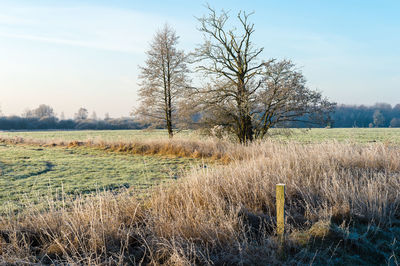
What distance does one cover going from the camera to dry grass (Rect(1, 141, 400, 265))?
375 centimetres

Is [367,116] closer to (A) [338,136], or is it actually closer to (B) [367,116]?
(B) [367,116]

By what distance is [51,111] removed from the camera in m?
114

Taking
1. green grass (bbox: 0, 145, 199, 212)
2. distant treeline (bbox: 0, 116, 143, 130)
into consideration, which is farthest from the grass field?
distant treeline (bbox: 0, 116, 143, 130)

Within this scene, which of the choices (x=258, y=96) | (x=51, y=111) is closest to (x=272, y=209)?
(x=258, y=96)

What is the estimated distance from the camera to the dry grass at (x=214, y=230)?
3.75 m

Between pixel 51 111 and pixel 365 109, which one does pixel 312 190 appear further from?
pixel 51 111

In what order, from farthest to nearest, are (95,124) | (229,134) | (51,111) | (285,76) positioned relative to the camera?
(51,111) < (95,124) < (229,134) < (285,76)

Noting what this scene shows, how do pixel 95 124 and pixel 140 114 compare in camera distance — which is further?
pixel 95 124

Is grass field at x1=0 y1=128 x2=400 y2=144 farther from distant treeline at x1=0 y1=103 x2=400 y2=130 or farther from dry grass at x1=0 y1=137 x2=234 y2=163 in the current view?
distant treeline at x1=0 y1=103 x2=400 y2=130

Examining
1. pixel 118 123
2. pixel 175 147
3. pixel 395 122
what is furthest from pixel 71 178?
pixel 395 122

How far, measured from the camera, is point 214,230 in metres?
4.10

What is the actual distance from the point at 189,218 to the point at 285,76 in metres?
11.7

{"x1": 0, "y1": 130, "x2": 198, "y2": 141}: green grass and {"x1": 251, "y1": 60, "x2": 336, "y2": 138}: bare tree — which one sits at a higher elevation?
{"x1": 251, "y1": 60, "x2": 336, "y2": 138}: bare tree

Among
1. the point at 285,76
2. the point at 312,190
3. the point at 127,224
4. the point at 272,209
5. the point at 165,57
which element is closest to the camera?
the point at 127,224
